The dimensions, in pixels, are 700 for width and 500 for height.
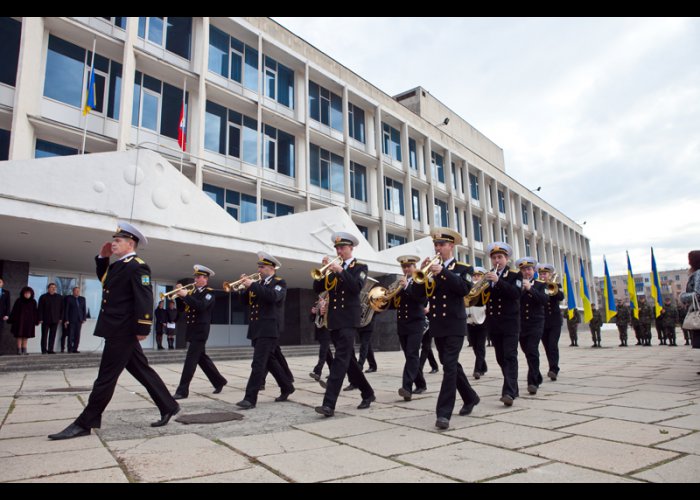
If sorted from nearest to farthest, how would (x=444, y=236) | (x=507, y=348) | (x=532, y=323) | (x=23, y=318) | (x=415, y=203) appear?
(x=444, y=236), (x=507, y=348), (x=532, y=323), (x=23, y=318), (x=415, y=203)

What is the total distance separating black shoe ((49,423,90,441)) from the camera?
4402mm

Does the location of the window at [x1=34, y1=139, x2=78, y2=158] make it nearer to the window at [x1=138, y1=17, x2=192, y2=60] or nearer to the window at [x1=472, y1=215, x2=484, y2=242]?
the window at [x1=138, y1=17, x2=192, y2=60]

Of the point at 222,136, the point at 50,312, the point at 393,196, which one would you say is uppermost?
the point at 222,136

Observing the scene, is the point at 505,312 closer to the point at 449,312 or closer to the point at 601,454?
the point at 449,312

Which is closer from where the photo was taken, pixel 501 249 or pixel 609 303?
pixel 501 249

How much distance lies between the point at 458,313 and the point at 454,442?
1563 mm

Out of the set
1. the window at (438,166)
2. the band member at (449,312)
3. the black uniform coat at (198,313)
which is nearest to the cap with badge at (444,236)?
the band member at (449,312)

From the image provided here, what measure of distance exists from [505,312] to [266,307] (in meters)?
3.28

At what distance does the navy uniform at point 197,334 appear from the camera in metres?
7.08

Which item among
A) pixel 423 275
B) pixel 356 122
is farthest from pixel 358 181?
pixel 423 275

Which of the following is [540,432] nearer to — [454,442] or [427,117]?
[454,442]

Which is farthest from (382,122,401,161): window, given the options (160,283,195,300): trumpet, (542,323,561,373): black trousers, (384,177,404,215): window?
(160,283,195,300): trumpet

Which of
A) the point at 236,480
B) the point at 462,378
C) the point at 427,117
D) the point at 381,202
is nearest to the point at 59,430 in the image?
the point at 236,480

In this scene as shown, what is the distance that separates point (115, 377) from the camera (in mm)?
4695
